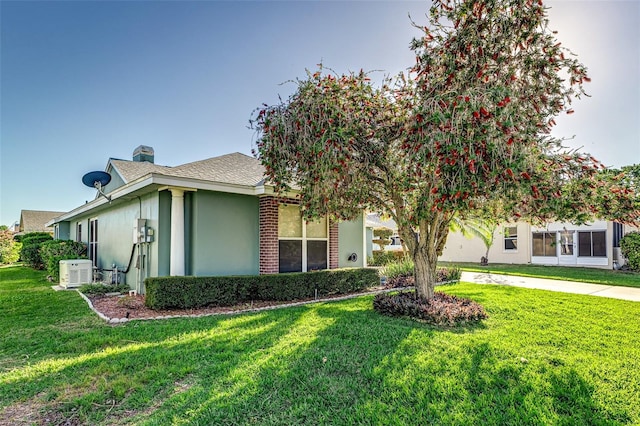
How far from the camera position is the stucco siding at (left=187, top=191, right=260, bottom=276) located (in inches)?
322

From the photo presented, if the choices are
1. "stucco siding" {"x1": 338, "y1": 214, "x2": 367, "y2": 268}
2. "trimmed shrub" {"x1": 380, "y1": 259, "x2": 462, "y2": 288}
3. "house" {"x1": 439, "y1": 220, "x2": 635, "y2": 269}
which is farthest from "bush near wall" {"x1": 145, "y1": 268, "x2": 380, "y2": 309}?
"house" {"x1": 439, "y1": 220, "x2": 635, "y2": 269}

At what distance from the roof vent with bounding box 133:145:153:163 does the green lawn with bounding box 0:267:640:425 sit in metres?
10.9

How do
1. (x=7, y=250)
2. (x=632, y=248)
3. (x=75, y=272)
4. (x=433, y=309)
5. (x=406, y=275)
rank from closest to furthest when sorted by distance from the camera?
(x=433, y=309) < (x=75, y=272) < (x=406, y=275) < (x=632, y=248) < (x=7, y=250)

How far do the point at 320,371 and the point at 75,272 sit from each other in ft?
35.4

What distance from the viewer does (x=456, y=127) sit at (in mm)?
4223

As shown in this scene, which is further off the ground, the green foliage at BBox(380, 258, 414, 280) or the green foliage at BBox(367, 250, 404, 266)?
the green foliage at BBox(380, 258, 414, 280)

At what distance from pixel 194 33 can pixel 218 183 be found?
4569mm

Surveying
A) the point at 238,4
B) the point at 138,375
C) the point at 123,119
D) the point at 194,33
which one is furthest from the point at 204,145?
the point at 138,375

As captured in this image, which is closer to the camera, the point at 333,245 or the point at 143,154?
the point at 333,245

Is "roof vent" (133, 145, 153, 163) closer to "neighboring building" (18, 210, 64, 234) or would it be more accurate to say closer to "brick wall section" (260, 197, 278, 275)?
"brick wall section" (260, 197, 278, 275)

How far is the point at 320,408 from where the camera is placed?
317cm

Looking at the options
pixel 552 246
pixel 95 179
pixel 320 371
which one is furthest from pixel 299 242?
pixel 552 246

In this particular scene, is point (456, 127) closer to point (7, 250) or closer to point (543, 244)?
point (543, 244)

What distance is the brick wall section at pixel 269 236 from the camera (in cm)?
885
